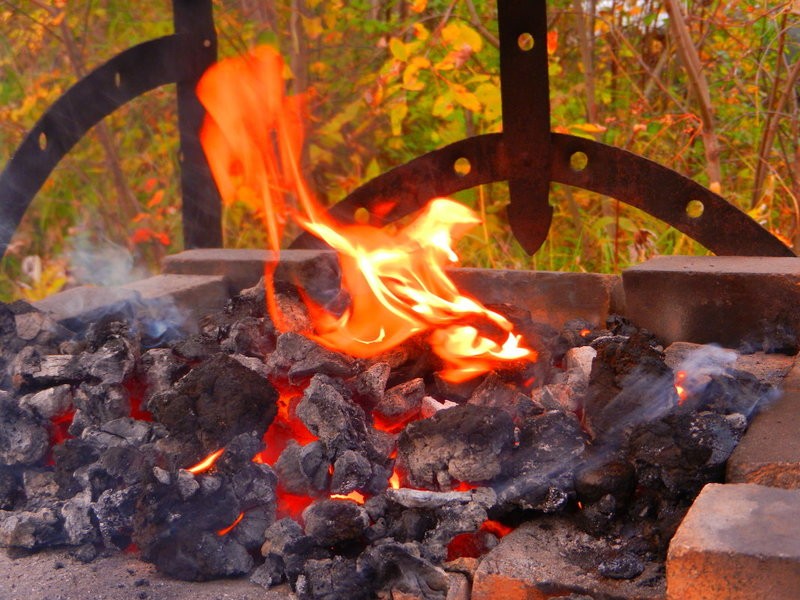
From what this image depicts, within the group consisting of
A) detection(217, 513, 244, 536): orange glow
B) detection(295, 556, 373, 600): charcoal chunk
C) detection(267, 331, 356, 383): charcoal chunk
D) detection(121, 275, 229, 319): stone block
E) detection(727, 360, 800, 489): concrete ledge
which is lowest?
detection(295, 556, 373, 600): charcoal chunk

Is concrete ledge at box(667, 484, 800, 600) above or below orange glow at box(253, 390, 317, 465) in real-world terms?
below

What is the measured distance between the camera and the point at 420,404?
87.6 inches

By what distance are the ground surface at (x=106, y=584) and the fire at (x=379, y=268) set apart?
29.7 inches

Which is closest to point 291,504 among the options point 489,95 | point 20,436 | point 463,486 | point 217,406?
point 217,406

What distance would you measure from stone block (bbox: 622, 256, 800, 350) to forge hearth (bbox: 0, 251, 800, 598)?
0.09 ft

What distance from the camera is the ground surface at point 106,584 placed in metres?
1.75

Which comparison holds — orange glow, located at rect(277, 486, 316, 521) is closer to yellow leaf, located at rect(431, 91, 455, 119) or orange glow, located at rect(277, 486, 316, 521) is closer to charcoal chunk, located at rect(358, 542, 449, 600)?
charcoal chunk, located at rect(358, 542, 449, 600)

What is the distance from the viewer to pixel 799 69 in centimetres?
404

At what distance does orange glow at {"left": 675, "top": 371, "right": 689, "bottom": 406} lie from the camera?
204 centimetres

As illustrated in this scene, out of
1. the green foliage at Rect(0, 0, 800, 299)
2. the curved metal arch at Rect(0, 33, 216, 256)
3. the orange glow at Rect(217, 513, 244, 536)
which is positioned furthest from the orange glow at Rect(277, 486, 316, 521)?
the green foliage at Rect(0, 0, 800, 299)

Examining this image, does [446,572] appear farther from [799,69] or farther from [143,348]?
[799,69]

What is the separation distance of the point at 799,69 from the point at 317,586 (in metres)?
3.34

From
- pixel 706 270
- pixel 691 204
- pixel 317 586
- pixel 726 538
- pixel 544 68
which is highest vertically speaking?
pixel 544 68

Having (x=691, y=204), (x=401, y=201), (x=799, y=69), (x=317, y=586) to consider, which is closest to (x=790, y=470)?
(x=317, y=586)
